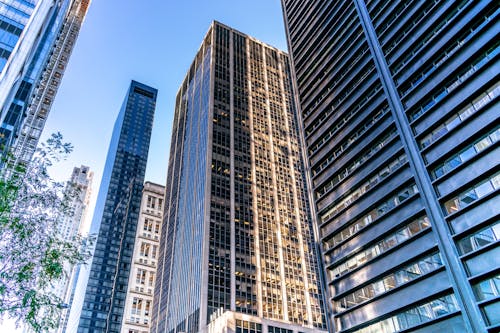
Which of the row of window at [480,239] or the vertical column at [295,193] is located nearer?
the row of window at [480,239]

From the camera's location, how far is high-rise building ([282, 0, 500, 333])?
3128 centimetres

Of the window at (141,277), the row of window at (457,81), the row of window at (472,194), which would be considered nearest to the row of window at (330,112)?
the row of window at (457,81)

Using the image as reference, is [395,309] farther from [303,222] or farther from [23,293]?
[303,222]

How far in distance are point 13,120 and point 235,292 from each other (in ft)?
182

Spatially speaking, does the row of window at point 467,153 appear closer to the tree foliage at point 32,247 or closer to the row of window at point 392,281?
the row of window at point 392,281

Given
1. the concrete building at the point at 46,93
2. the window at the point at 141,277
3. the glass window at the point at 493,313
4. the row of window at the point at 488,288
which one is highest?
the concrete building at the point at 46,93

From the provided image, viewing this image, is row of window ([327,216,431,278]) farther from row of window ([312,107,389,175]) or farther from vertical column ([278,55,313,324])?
vertical column ([278,55,313,324])

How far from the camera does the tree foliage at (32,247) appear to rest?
1903cm

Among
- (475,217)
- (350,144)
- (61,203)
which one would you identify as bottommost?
(61,203)

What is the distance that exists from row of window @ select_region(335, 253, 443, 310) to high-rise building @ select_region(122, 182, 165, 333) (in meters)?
95.8

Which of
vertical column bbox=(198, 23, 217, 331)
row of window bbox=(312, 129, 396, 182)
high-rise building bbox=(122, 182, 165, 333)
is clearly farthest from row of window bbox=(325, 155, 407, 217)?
high-rise building bbox=(122, 182, 165, 333)

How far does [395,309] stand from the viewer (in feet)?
115

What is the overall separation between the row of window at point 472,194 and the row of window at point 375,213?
13.0 feet

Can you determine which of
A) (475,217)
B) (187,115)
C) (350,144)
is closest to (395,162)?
(350,144)
